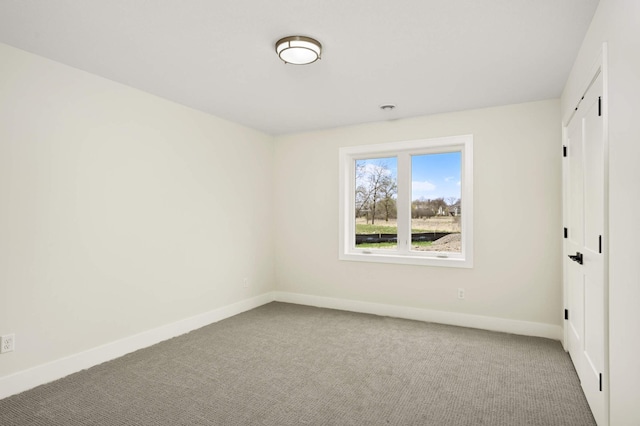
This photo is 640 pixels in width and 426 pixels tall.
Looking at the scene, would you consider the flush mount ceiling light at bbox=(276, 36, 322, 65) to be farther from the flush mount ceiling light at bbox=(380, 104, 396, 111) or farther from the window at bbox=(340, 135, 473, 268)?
the window at bbox=(340, 135, 473, 268)

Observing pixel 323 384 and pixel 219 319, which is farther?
pixel 219 319

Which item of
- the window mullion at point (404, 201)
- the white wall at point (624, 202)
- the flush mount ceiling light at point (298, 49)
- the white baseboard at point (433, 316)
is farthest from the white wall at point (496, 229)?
the flush mount ceiling light at point (298, 49)

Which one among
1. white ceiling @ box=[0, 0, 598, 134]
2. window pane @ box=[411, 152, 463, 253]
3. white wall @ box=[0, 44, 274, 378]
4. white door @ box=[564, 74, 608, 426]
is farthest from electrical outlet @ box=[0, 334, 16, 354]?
window pane @ box=[411, 152, 463, 253]

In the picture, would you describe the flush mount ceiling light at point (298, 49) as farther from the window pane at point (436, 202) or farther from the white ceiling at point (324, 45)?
the window pane at point (436, 202)

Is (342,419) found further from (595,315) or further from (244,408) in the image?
(595,315)

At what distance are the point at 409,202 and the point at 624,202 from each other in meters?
2.97

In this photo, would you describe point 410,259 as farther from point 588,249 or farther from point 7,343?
point 7,343

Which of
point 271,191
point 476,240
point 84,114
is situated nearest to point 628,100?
point 476,240

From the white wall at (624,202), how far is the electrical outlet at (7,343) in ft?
11.9

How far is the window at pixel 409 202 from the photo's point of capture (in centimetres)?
425

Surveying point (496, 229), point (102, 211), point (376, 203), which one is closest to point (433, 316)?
point (496, 229)

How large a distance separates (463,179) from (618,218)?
2593 millimetres

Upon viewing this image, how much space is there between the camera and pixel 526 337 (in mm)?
3705

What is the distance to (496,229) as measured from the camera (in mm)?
3965
